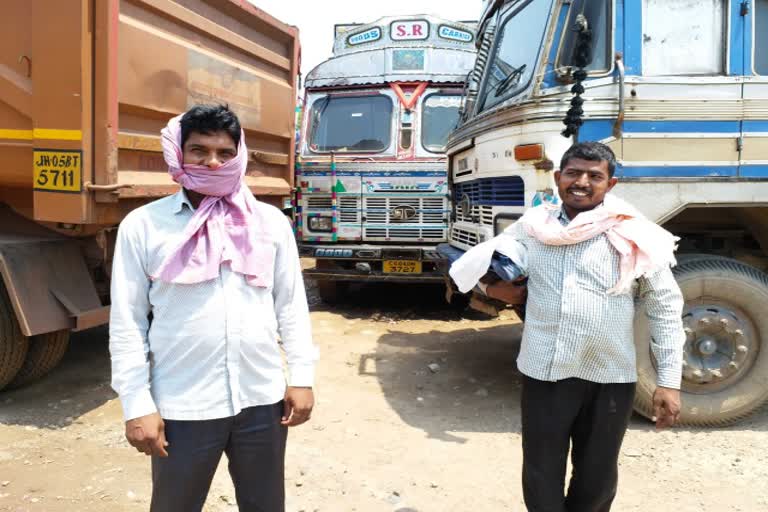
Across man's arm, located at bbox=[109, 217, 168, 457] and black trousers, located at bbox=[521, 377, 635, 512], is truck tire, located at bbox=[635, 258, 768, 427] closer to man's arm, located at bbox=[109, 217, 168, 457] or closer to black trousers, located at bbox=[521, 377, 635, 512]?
black trousers, located at bbox=[521, 377, 635, 512]

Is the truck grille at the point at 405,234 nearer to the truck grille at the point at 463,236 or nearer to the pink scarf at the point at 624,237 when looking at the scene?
the truck grille at the point at 463,236

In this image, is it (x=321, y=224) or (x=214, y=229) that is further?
(x=321, y=224)

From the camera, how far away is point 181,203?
66.1 inches

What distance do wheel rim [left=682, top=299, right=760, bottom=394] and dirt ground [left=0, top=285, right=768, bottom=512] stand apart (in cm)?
32

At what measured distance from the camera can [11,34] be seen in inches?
129

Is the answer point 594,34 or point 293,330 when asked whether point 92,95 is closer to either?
point 293,330

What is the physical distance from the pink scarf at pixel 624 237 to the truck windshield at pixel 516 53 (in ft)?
6.38

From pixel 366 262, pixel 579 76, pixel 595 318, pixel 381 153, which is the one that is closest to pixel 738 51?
pixel 579 76

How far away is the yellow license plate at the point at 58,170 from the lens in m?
3.15

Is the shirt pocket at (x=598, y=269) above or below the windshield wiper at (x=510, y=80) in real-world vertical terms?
below

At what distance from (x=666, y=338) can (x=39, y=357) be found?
3725 mm

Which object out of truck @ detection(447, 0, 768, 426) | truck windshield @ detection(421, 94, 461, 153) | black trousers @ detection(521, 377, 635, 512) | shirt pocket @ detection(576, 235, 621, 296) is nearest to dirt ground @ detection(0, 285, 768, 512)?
truck @ detection(447, 0, 768, 426)

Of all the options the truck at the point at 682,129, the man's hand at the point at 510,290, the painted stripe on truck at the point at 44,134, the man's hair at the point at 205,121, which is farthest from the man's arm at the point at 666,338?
the painted stripe on truck at the point at 44,134

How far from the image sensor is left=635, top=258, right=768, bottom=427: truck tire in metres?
3.46
